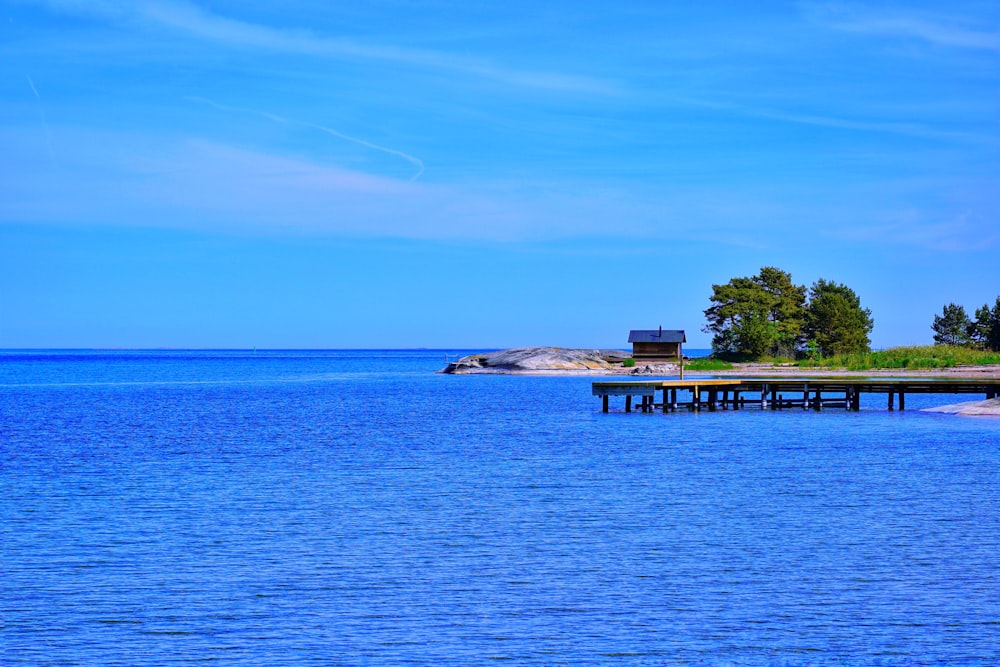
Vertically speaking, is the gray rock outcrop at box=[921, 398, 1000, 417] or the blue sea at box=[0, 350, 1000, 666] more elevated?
the gray rock outcrop at box=[921, 398, 1000, 417]

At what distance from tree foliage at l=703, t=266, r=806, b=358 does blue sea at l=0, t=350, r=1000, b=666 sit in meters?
75.2

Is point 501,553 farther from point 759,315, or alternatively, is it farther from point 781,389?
point 759,315

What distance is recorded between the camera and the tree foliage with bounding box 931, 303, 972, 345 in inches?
5528

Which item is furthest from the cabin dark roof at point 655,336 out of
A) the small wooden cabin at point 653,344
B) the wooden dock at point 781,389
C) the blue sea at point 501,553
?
the blue sea at point 501,553

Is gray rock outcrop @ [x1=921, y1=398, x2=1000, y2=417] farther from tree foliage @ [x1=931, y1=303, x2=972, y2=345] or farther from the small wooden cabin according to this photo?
tree foliage @ [x1=931, y1=303, x2=972, y2=345]

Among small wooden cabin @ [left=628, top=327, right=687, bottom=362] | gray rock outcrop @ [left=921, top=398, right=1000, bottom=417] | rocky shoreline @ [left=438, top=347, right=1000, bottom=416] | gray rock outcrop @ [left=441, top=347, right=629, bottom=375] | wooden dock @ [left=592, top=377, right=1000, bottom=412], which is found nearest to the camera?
gray rock outcrop @ [left=921, top=398, right=1000, bottom=417]

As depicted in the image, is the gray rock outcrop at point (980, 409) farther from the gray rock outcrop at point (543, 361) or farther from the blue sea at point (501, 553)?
the gray rock outcrop at point (543, 361)

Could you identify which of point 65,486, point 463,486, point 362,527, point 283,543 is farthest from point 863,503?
point 65,486

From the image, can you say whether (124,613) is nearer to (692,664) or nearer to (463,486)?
(692,664)

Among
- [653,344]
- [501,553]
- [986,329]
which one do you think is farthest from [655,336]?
[501,553]

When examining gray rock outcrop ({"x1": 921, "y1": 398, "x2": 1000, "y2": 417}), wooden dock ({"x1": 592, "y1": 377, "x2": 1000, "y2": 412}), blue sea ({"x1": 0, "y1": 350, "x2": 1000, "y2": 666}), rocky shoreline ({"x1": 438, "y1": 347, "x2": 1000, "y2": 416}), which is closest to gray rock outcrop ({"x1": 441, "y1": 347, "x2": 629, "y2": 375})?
rocky shoreline ({"x1": 438, "y1": 347, "x2": 1000, "y2": 416})

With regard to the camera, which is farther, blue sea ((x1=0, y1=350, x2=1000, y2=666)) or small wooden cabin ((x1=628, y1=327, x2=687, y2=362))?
small wooden cabin ((x1=628, y1=327, x2=687, y2=362))

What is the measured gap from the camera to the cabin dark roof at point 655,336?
4589 inches

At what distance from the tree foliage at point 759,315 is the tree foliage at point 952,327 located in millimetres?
25842
